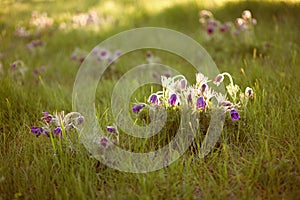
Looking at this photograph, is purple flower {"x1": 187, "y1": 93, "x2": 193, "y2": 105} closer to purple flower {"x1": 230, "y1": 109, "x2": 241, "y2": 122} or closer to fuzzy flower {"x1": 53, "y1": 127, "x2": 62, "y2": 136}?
purple flower {"x1": 230, "y1": 109, "x2": 241, "y2": 122}

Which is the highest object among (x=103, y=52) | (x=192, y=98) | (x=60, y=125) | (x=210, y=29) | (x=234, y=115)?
(x=210, y=29)

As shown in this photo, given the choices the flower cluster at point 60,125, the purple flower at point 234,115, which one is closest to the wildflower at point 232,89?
the purple flower at point 234,115

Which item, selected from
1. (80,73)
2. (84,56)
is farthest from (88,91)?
(84,56)

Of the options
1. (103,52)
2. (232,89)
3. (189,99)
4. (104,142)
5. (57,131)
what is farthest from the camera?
(103,52)

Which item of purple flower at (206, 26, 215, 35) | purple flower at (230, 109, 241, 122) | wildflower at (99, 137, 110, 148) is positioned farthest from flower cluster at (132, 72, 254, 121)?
purple flower at (206, 26, 215, 35)

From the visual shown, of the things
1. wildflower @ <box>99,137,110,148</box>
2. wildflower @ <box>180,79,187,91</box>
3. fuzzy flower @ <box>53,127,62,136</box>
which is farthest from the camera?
wildflower @ <box>180,79,187,91</box>

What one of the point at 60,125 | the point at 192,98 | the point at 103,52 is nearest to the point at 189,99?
the point at 192,98

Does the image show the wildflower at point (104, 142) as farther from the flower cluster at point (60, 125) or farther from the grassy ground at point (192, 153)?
the flower cluster at point (60, 125)

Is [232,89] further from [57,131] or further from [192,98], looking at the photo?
[57,131]

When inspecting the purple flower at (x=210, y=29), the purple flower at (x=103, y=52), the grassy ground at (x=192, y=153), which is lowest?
the grassy ground at (x=192, y=153)

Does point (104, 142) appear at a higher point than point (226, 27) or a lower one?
lower

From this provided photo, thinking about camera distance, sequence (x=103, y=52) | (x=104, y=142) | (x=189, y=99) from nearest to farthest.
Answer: (x=104, y=142), (x=189, y=99), (x=103, y=52)

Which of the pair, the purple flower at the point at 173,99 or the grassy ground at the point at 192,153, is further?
the purple flower at the point at 173,99

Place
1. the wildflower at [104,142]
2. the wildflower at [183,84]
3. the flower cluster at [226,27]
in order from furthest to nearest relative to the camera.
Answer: the flower cluster at [226,27] → the wildflower at [183,84] → the wildflower at [104,142]
